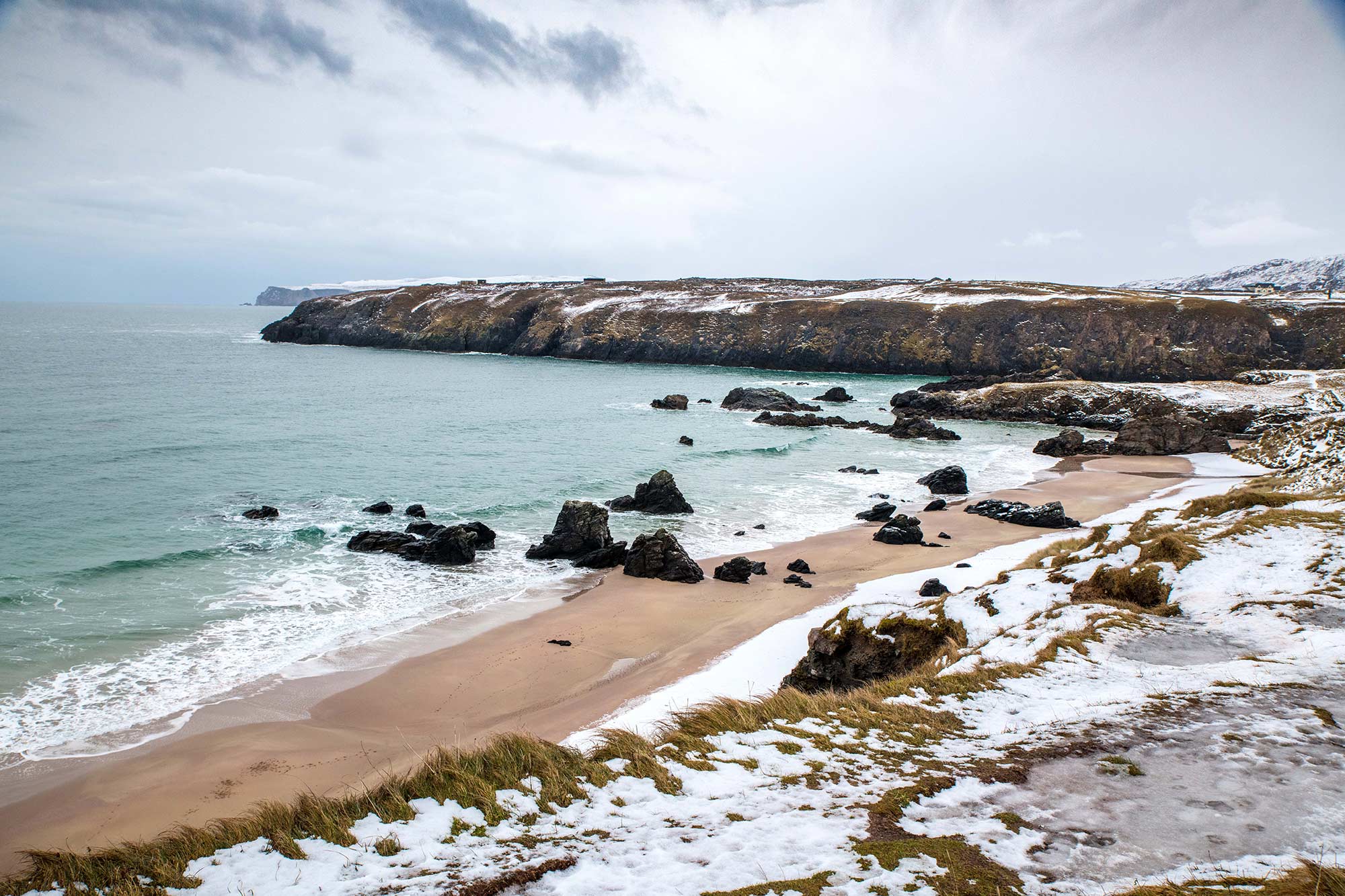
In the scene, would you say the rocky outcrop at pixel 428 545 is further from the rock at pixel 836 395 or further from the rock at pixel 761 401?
the rock at pixel 836 395

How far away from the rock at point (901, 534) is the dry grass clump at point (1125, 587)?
12.5m

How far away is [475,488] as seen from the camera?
34.1 m

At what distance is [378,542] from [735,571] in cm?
1257

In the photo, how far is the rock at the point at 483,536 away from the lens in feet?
82.1

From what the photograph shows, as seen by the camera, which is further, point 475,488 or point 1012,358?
point 1012,358

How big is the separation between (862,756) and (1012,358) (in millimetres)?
100788

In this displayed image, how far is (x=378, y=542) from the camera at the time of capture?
24.2 metres

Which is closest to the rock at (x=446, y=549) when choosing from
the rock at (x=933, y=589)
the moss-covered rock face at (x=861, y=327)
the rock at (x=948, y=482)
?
the rock at (x=933, y=589)

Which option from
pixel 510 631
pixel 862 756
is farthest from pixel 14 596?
pixel 862 756

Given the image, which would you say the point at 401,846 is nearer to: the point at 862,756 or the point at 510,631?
the point at 862,756

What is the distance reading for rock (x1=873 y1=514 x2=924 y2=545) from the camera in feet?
84.4

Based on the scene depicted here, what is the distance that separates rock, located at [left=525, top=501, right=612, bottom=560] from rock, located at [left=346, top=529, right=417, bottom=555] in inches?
Result: 171

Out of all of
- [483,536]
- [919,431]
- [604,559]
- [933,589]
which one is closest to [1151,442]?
[919,431]

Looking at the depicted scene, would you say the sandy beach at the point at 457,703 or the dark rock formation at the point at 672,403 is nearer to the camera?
the sandy beach at the point at 457,703
